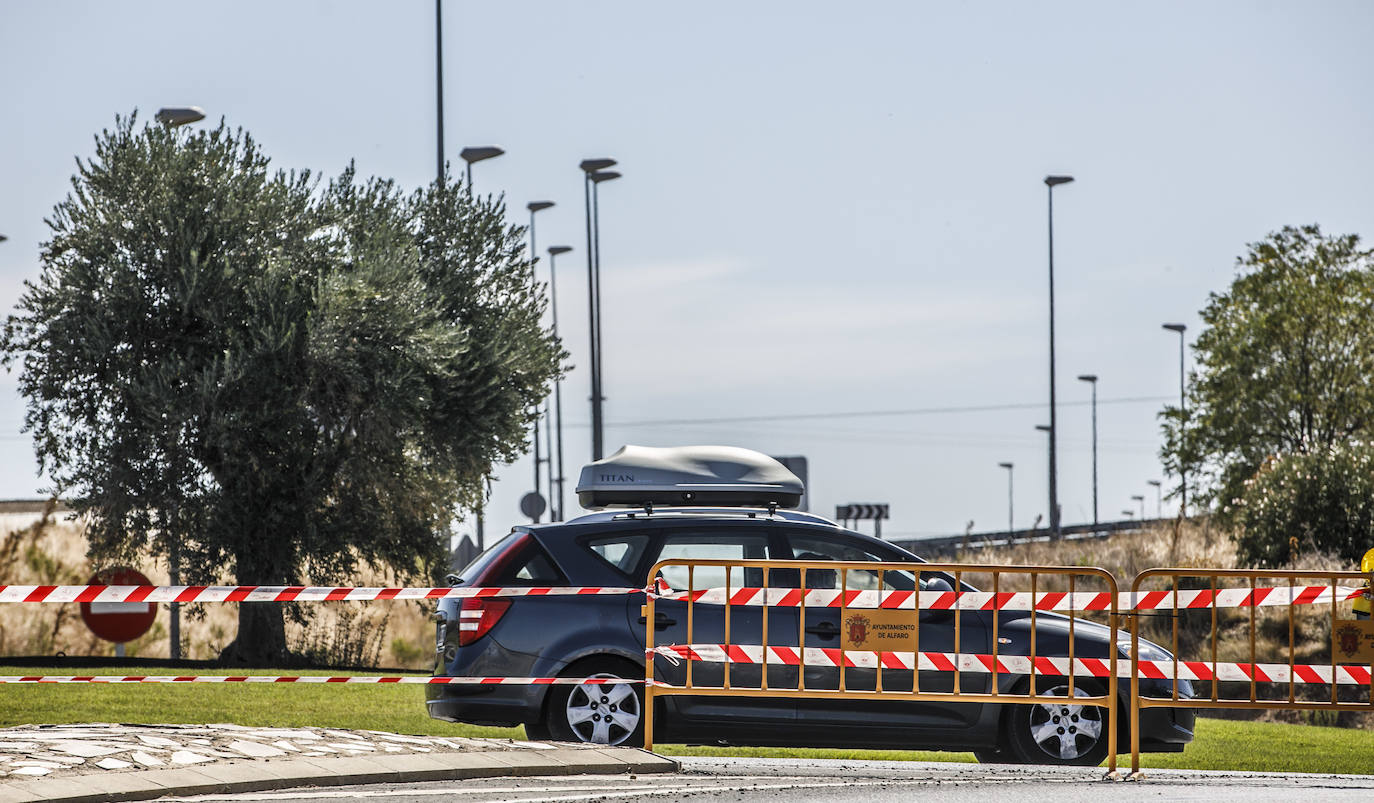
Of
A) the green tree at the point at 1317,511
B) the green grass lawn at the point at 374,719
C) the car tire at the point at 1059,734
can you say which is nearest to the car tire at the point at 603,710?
the green grass lawn at the point at 374,719

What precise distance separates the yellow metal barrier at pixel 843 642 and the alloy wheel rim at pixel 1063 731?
12cm

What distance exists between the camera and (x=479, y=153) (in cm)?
2950

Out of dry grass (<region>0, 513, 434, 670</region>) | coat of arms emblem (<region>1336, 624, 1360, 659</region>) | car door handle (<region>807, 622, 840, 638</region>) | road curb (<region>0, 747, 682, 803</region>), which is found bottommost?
dry grass (<region>0, 513, 434, 670</region>)

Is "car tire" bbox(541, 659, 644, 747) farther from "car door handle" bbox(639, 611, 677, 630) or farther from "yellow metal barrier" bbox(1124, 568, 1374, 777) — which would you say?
"yellow metal barrier" bbox(1124, 568, 1374, 777)

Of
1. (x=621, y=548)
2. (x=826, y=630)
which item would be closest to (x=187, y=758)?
(x=621, y=548)

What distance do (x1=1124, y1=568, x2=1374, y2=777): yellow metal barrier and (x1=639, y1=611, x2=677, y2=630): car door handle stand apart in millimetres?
2730

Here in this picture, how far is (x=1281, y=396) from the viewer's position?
132 ft

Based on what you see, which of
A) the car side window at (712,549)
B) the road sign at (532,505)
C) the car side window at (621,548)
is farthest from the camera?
the road sign at (532,505)

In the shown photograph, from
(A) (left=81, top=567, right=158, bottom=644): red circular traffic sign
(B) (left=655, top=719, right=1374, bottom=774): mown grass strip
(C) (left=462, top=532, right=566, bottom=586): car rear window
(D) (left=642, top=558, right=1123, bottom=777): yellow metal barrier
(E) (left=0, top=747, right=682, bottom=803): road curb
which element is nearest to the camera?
(E) (left=0, top=747, right=682, bottom=803): road curb

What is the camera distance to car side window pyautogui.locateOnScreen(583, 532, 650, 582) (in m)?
11.1

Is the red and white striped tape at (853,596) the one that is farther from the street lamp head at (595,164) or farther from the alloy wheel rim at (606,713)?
the street lamp head at (595,164)

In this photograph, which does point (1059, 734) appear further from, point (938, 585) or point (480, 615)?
point (480, 615)

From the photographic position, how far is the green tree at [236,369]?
23.0 metres

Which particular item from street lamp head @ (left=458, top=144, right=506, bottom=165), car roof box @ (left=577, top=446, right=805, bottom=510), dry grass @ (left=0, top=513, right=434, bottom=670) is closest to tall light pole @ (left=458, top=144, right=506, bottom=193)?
street lamp head @ (left=458, top=144, right=506, bottom=165)
